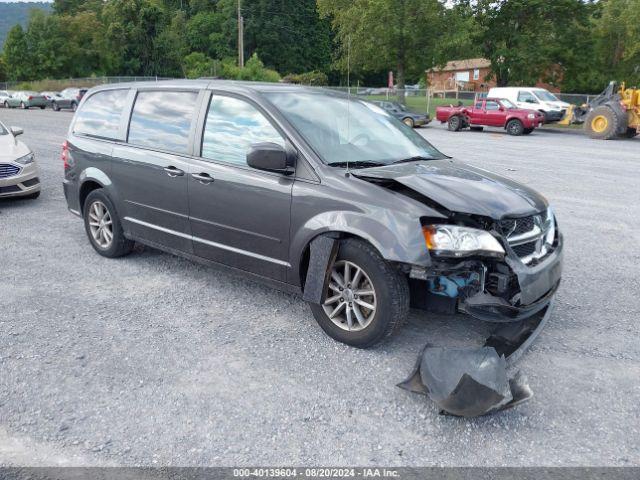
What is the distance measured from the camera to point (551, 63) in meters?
42.5

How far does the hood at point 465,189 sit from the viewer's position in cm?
359

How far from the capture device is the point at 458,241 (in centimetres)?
348

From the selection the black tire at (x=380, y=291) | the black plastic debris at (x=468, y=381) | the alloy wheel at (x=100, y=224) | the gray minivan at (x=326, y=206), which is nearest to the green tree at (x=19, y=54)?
the alloy wheel at (x=100, y=224)

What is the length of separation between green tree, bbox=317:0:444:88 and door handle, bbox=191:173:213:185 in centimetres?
3551

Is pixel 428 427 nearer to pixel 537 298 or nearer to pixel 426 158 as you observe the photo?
pixel 537 298

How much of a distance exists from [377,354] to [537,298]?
1102mm

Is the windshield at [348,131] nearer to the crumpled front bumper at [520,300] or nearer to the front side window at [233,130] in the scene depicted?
the front side window at [233,130]

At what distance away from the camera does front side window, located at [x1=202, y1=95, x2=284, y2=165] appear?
4.30 m

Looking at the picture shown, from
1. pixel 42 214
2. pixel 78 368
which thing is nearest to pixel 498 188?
pixel 78 368

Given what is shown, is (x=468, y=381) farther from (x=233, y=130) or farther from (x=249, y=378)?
(x=233, y=130)

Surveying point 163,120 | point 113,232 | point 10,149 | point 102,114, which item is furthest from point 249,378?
point 10,149

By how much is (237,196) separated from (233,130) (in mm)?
561

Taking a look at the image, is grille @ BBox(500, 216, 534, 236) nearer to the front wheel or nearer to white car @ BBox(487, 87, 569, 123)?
the front wheel

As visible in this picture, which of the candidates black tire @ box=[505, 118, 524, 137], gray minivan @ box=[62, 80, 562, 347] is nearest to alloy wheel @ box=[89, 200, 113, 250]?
gray minivan @ box=[62, 80, 562, 347]
